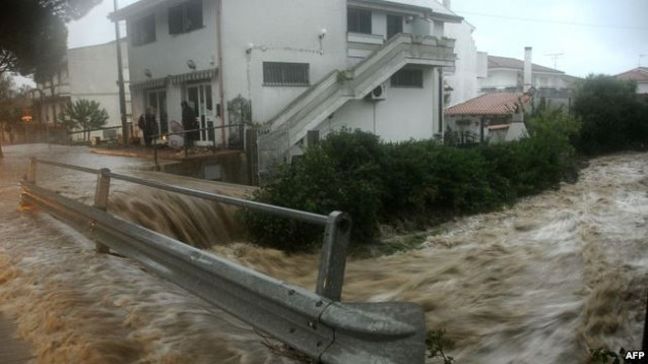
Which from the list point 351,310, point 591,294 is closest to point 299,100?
point 591,294

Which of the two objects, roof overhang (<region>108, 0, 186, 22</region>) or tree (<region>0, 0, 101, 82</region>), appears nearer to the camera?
tree (<region>0, 0, 101, 82</region>)

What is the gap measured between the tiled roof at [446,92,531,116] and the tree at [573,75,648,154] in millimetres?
4300

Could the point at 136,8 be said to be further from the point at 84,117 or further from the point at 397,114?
the point at 397,114

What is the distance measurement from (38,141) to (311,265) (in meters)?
24.9

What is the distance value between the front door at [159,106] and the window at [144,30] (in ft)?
6.68

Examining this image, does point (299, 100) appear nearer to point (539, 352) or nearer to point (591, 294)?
point (591, 294)

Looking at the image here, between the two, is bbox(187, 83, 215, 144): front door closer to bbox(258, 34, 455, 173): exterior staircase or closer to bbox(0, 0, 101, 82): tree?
bbox(258, 34, 455, 173): exterior staircase

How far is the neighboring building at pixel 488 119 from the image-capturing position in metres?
21.0

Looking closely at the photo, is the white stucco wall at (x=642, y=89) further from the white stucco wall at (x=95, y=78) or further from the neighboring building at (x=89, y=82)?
the white stucco wall at (x=95, y=78)

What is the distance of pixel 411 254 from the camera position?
36.7 feet

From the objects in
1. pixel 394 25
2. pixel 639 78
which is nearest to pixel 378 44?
pixel 394 25

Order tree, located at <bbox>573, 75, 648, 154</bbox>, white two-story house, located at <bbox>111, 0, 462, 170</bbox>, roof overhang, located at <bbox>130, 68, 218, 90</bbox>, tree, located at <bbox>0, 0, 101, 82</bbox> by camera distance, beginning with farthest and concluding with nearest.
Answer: roof overhang, located at <bbox>130, 68, 218, 90</bbox>, white two-story house, located at <bbox>111, 0, 462, 170</bbox>, tree, located at <bbox>573, 75, 648, 154</bbox>, tree, located at <bbox>0, 0, 101, 82</bbox>

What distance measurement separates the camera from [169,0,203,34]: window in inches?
755

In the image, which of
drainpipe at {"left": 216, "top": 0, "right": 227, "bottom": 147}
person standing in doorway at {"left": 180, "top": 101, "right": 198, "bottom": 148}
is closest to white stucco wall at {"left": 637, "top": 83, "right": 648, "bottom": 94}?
drainpipe at {"left": 216, "top": 0, "right": 227, "bottom": 147}
